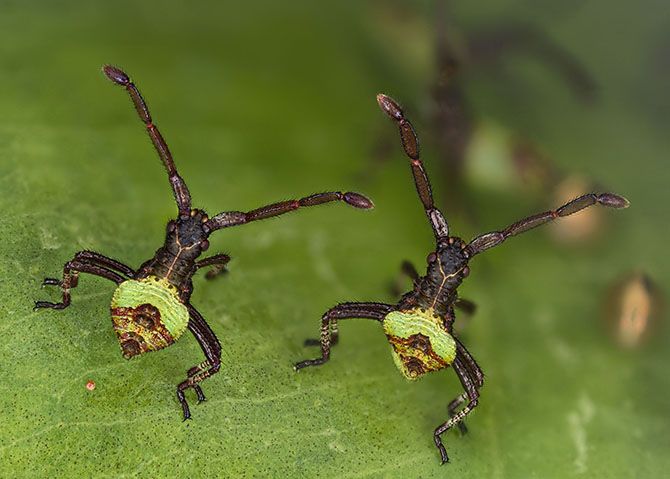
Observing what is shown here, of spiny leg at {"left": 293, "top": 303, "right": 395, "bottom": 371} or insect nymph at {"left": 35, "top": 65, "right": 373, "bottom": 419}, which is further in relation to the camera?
spiny leg at {"left": 293, "top": 303, "right": 395, "bottom": 371}

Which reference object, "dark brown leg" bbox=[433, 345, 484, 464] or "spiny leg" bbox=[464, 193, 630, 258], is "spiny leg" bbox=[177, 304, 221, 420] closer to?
"dark brown leg" bbox=[433, 345, 484, 464]

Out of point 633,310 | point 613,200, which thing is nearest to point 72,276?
point 613,200

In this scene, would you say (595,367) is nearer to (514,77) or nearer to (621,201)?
(621,201)

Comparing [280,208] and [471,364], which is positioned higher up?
[280,208]

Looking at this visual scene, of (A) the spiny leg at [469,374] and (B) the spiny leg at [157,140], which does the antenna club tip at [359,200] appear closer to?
(B) the spiny leg at [157,140]

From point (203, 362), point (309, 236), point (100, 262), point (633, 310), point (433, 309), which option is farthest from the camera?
point (633, 310)

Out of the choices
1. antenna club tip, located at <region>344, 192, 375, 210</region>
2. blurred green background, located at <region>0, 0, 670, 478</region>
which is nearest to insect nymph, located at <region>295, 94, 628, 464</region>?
blurred green background, located at <region>0, 0, 670, 478</region>

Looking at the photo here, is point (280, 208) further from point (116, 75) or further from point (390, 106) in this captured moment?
point (116, 75)
